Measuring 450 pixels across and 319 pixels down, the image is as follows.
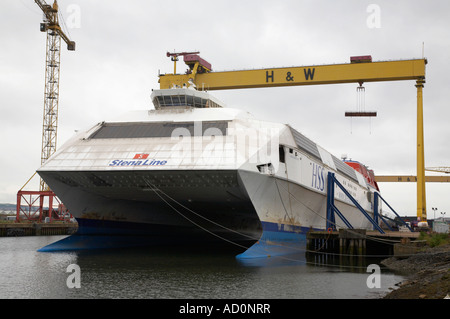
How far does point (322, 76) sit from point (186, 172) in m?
22.6

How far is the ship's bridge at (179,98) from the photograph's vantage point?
32.3 meters

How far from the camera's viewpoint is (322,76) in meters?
42.8

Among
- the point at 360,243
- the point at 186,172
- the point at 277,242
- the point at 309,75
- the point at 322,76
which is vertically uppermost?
the point at 309,75

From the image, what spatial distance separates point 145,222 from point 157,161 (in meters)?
11.6

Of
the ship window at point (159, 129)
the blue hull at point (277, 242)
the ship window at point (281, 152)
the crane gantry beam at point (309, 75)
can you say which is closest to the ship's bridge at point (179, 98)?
the ship window at point (159, 129)

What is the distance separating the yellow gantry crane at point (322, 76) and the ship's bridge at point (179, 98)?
7.59 metres

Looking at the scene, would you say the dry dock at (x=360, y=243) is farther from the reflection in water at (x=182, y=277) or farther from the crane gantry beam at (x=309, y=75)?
the crane gantry beam at (x=309, y=75)

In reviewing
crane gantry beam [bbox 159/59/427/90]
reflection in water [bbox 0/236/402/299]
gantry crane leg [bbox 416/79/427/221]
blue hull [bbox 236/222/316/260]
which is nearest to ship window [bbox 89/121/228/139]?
blue hull [bbox 236/222/316/260]

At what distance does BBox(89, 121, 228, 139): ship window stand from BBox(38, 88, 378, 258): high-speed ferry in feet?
0.22

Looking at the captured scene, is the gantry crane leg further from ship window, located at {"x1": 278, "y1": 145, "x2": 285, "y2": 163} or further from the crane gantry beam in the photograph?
ship window, located at {"x1": 278, "y1": 145, "x2": 285, "y2": 163}

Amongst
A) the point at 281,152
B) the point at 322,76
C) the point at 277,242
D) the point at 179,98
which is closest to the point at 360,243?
the point at 277,242

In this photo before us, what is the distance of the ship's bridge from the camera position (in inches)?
1272

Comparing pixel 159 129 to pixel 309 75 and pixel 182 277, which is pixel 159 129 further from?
pixel 309 75

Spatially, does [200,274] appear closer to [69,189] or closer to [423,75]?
[69,189]
